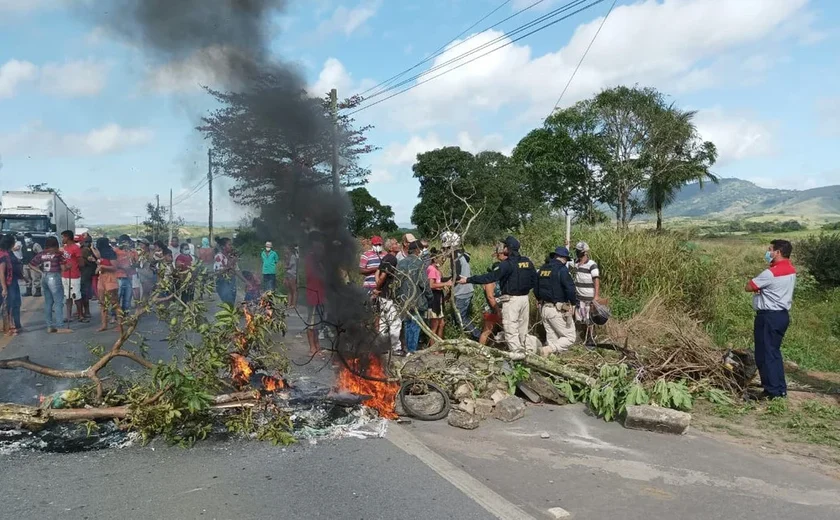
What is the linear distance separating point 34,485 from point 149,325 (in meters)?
7.89

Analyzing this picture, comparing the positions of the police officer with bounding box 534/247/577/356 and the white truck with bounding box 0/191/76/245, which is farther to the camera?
the white truck with bounding box 0/191/76/245

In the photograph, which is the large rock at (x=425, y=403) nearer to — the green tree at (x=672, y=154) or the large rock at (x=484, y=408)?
the large rock at (x=484, y=408)

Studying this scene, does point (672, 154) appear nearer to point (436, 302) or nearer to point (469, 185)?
point (469, 185)

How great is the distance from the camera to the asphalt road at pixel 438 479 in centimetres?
388

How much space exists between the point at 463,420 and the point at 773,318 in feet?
11.7

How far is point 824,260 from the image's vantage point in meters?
14.3

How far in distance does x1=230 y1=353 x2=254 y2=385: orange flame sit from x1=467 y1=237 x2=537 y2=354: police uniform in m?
3.58

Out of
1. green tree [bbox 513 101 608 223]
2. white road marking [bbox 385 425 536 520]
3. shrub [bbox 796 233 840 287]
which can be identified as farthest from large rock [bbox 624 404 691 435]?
green tree [bbox 513 101 608 223]

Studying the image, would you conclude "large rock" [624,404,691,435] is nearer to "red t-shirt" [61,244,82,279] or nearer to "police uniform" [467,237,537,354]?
"police uniform" [467,237,537,354]

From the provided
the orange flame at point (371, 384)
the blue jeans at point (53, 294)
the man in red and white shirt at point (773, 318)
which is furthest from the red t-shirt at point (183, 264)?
the man in red and white shirt at point (773, 318)

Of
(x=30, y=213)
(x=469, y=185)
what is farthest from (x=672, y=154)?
(x=30, y=213)

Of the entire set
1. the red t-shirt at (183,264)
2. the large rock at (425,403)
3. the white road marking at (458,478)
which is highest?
the red t-shirt at (183,264)

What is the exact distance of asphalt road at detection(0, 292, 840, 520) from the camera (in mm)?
3879

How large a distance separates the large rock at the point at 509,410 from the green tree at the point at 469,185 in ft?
66.4
